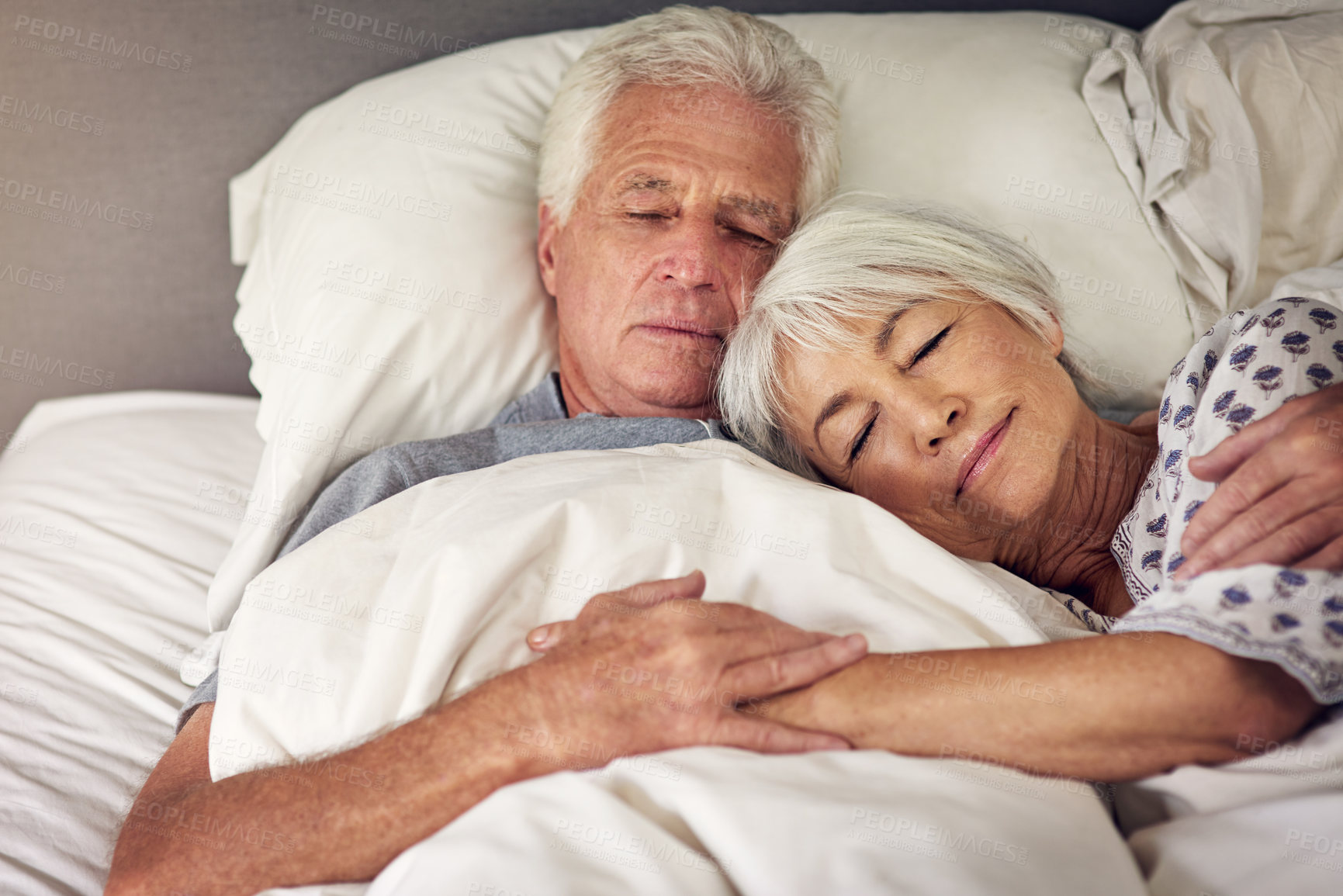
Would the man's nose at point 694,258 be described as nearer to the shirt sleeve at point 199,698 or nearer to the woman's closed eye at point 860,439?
the woman's closed eye at point 860,439

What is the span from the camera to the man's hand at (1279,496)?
0.85 metres

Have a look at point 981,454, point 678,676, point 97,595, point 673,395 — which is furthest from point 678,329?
point 97,595

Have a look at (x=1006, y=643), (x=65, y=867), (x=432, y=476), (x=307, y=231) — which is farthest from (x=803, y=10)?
(x=65, y=867)

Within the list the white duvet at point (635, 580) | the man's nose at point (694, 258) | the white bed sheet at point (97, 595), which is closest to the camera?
the white duvet at point (635, 580)

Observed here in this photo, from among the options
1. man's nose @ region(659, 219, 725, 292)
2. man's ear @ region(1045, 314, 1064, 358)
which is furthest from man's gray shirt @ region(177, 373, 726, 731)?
man's ear @ region(1045, 314, 1064, 358)

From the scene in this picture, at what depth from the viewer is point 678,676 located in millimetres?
910

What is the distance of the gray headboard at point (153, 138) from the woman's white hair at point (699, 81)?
422mm

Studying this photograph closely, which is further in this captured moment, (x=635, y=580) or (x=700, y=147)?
(x=700, y=147)

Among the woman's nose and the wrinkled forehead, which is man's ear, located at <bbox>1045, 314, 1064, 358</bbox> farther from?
the wrinkled forehead

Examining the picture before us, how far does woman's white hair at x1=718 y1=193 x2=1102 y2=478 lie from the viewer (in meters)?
1.29

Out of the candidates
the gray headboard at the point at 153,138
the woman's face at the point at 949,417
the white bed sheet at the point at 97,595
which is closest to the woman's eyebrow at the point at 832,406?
the woman's face at the point at 949,417

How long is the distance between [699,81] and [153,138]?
46.3 inches

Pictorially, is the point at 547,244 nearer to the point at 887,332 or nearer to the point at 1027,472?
the point at 887,332

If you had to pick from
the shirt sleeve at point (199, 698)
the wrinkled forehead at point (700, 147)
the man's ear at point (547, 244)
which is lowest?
the shirt sleeve at point (199, 698)
